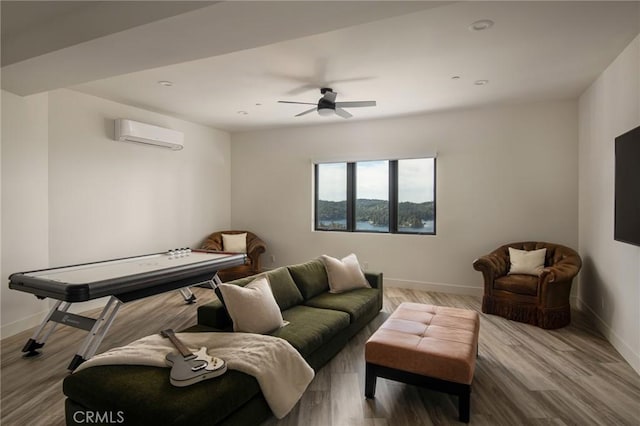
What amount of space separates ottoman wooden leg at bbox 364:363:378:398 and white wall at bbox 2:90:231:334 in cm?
370

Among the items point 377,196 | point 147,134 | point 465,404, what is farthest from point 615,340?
point 147,134

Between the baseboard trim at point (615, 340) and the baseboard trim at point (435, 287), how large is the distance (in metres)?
1.30

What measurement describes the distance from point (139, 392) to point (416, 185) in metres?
4.76

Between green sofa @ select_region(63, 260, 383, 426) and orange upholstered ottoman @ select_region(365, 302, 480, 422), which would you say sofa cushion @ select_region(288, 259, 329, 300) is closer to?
green sofa @ select_region(63, 260, 383, 426)

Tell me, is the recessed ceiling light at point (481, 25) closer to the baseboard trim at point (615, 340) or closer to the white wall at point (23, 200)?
the baseboard trim at point (615, 340)

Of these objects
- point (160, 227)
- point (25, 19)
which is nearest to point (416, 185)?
point (160, 227)

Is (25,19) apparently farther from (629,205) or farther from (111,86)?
(629,205)

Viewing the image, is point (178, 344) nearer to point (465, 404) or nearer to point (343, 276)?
point (465, 404)

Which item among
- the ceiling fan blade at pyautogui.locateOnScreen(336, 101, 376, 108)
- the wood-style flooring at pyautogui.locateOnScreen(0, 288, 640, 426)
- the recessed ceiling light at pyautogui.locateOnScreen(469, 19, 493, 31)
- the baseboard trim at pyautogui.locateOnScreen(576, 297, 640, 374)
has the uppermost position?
the recessed ceiling light at pyautogui.locateOnScreen(469, 19, 493, 31)

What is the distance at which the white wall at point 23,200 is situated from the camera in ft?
11.4

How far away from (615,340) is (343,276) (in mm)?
2626

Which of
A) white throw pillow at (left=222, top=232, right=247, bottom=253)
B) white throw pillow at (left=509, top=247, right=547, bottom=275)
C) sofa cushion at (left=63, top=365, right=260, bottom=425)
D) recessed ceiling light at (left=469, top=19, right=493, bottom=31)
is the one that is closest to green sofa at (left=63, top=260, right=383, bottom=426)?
sofa cushion at (left=63, top=365, right=260, bottom=425)

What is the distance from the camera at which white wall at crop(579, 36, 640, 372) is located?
2896 mm

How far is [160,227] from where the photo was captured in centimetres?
541
